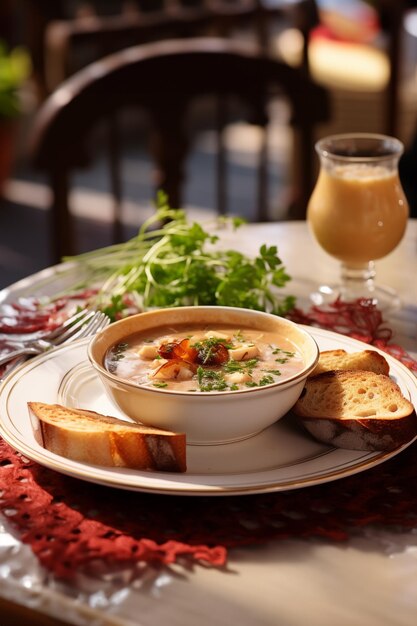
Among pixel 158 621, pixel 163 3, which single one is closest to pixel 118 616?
pixel 158 621

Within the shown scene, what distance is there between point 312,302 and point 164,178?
113 centimetres

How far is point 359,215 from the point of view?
1.53 metres

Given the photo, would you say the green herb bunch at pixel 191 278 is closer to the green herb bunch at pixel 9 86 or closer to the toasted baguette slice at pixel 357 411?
the toasted baguette slice at pixel 357 411

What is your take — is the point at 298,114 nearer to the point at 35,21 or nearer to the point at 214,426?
the point at 35,21

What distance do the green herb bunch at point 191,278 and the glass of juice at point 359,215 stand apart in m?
0.12

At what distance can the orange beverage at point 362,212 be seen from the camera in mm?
1522

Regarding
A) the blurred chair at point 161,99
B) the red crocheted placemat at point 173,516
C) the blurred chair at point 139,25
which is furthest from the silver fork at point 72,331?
the blurred chair at point 139,25

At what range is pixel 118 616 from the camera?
739mm

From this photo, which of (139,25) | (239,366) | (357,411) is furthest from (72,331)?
(139,25)

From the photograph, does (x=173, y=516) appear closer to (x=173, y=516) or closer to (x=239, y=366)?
(x=173, y=516)

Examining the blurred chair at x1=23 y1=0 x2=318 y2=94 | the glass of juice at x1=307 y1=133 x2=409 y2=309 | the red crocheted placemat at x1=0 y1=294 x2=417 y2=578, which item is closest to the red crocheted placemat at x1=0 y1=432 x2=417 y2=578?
the red crocheted placemat at x1=0 y1=294 x2=417 y2=578

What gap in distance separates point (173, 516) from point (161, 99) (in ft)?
5.51

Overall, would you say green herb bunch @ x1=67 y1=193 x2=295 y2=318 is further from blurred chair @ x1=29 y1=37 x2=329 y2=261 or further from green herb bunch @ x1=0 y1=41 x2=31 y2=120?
green herb bunch @ x1=0 y1=41 x2=31 y2=120

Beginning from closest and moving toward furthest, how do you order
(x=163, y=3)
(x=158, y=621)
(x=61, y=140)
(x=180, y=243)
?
1. (x=158, y=621)
2. (x=180, y=243)
3. (x=61, y=140)
4. (x=163, y=3)
